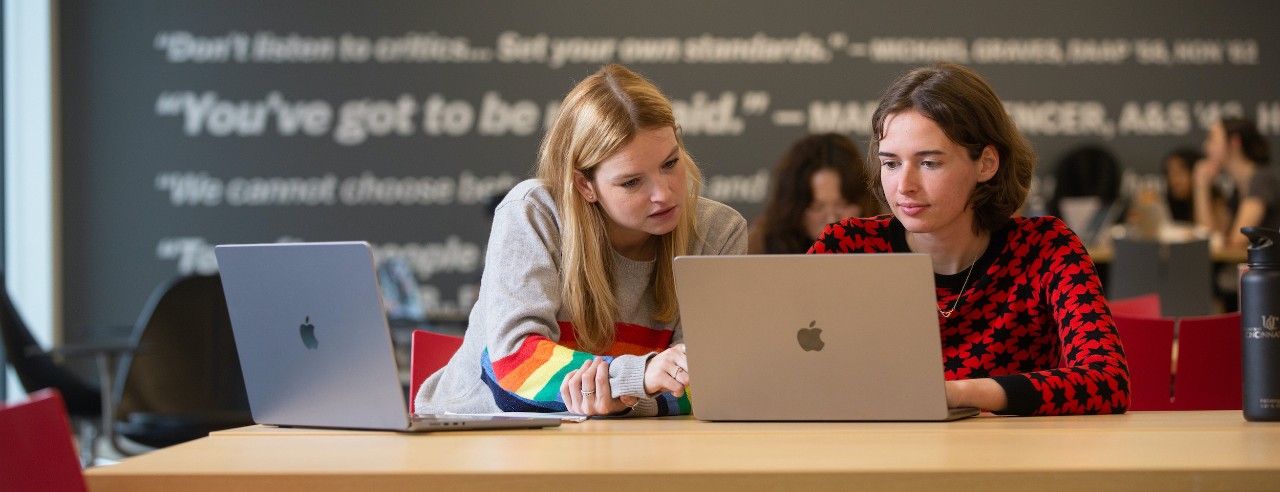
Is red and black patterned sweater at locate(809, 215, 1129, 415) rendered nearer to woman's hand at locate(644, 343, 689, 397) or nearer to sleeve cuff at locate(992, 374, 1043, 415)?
sleeve cuff at locate(992, 374, 1043, 415)

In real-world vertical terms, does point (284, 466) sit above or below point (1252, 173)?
below

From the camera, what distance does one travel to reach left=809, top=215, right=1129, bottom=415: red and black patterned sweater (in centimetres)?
187

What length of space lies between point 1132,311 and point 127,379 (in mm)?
2607

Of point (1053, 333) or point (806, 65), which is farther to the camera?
point (806, 65)

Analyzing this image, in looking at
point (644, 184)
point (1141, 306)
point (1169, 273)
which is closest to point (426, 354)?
point (644, 184)

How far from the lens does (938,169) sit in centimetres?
194

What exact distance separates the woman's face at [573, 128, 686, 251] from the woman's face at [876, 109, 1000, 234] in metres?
0.33

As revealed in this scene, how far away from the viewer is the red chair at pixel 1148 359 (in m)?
2.37

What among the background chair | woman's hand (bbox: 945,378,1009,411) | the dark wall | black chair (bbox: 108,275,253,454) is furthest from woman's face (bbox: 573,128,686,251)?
the dark wall

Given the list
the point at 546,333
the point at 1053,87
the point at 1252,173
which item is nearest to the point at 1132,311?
the point at 546,333

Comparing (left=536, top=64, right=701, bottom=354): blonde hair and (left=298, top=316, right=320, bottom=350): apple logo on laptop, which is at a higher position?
(left=536, top=64, right=701, bottom=354): blonde hair

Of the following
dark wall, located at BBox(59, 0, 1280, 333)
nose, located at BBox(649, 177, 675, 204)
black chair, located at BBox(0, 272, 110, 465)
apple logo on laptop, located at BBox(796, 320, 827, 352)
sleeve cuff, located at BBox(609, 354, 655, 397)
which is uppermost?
dark wall, located at BBox(59, 0, 1280, 333)

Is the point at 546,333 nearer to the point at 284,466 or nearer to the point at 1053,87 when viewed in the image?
the point at 284,466

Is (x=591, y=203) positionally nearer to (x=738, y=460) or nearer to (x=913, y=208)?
(x=913, y=208)
